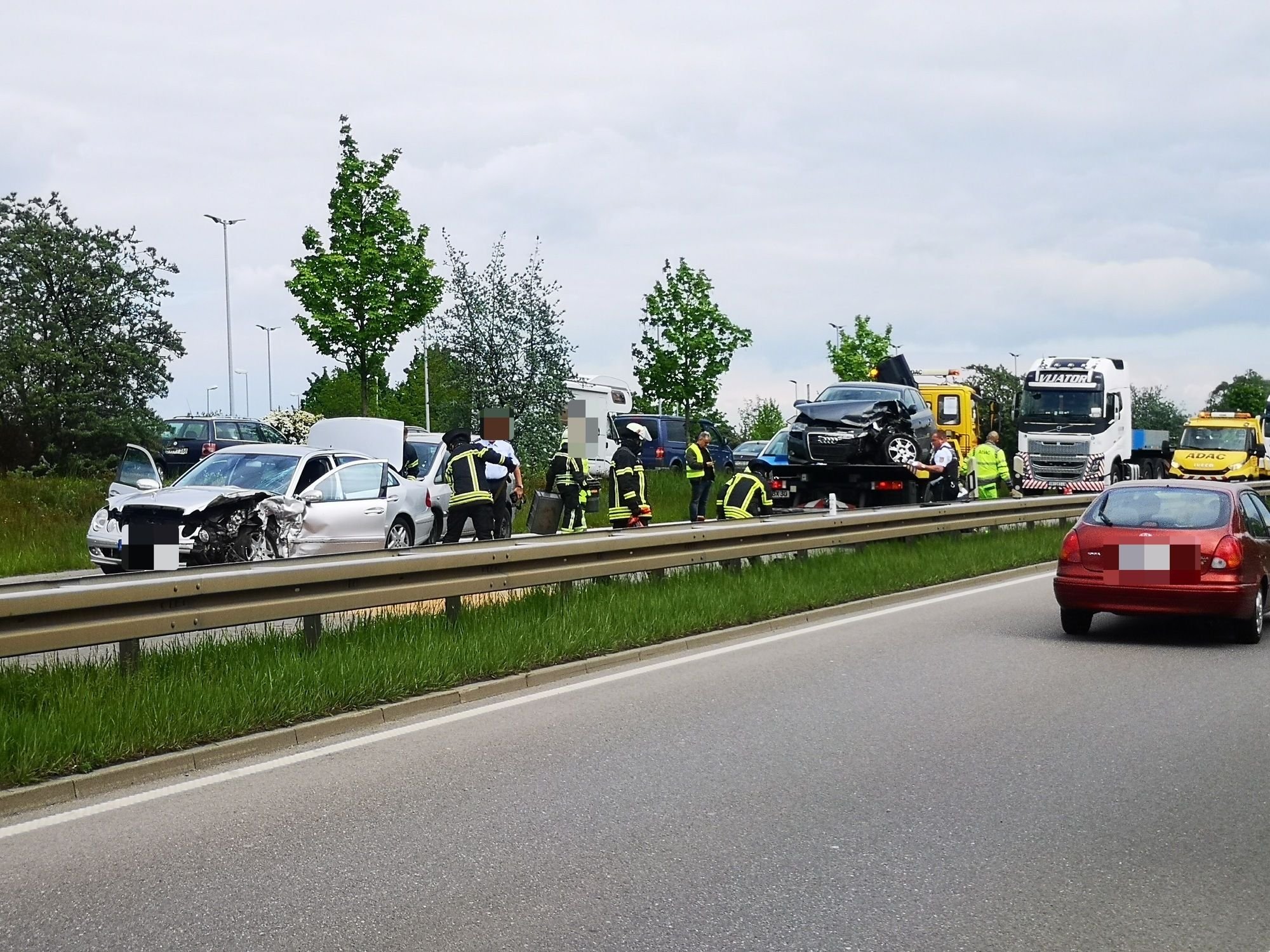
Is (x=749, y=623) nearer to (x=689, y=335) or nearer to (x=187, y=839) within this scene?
(x=187, y=839)

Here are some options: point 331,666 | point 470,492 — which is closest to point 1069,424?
point 470,492

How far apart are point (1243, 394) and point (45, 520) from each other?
148353 mm

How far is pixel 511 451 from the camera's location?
18.4 metres

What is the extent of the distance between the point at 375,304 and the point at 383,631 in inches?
914

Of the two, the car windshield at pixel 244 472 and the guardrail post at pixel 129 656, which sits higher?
the car windshield at pixel 244 472

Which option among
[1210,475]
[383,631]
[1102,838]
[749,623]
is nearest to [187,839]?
[1102,838]

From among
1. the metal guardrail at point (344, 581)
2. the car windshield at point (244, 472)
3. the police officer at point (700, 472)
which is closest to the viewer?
the metal guardrail at point (344, 581)

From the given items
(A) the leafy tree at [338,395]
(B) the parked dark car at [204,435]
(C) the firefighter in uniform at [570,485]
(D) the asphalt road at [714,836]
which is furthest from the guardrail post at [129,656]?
(A) the leafy tree at [338,395]

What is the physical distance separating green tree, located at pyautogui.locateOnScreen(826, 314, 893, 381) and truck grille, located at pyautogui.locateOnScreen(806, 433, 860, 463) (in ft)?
171

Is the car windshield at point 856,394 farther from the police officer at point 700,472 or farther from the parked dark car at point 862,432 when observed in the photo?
the police officer at point 700,472

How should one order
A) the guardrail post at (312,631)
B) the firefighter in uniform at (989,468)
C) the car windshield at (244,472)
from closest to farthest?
1. the guardrail post at (312,631)
2. the car windshield at (244,472)
3. the firefighter in uniform at (989,468)

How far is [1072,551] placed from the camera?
482 inches

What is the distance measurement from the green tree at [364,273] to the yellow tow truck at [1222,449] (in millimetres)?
21586

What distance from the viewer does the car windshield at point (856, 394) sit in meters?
24.9
